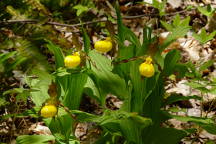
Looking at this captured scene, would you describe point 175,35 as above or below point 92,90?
above

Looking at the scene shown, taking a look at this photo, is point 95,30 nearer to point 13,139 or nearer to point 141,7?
point 141,7

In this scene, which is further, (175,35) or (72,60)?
(175,35)

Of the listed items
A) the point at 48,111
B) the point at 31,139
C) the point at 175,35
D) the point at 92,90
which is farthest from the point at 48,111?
the point at 175,35

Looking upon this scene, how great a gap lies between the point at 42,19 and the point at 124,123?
1768mm

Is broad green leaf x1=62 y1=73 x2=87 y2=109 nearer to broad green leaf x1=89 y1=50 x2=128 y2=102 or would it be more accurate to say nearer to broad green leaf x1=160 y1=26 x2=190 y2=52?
broad green leaf x1=89 y1=50 x2=128 y2=102

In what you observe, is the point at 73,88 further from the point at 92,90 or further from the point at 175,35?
the point at 175,35

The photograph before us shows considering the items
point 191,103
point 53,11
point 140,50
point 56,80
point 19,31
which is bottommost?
point 191,103

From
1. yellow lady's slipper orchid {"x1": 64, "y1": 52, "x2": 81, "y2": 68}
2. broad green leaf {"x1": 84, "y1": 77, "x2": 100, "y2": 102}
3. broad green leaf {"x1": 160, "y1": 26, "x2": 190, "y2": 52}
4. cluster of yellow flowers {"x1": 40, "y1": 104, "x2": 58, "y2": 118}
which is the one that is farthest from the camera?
broad green leaf {"x1": 84, "y1": 77, "x2": 100, "y2": 102}

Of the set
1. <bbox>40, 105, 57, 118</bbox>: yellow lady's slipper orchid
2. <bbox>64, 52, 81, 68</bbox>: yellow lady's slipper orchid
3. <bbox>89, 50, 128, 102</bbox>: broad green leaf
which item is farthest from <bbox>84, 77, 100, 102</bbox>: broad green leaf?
<bbox>40, 105, 57, 118</bbox>: yellow lady's slipper orchid

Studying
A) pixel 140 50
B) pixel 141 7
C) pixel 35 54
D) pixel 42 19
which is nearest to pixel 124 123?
pixel 140 50

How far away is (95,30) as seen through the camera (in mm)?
3637

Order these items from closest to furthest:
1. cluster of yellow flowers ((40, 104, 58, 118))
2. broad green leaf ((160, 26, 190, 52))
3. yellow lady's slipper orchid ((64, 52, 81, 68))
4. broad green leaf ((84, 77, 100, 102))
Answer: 1. cluster of yellow flowers ((40, 104, 58, 118))
2. yellow lady's slipper orchid ((64, 52, 81, 68))
3. broad green leaf ((160, 26, 190, 52))
4. broad green leaf ((84, 77, 100, 102))

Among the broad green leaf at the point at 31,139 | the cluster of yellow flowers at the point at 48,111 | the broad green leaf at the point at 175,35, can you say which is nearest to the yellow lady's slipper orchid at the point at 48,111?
the cluster of yellow flowers at the point at 48,111

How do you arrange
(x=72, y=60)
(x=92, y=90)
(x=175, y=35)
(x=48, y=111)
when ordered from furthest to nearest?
1. (x=92, y=90)
2. (x=175, y=35)
3. (x=72, y=60)
4. (x=48, y=111)
